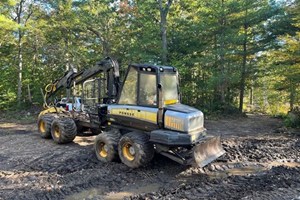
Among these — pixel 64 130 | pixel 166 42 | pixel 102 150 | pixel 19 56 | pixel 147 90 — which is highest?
pixel 166 42

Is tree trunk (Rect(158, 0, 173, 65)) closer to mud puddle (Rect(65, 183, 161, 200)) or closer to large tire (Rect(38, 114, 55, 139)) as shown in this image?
large tire (Rect(38, 114, 55, 139))

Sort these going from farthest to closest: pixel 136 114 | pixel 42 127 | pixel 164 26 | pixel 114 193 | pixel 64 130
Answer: pixel 164 26 < pixel 42 127 < pixel 64 130 < pixel 136 114 < pixel 114 193

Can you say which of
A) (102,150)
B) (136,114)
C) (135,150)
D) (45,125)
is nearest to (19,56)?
(45,125)

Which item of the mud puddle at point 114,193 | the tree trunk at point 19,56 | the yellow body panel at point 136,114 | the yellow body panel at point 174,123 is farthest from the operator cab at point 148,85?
the tree trunk at point 19,56

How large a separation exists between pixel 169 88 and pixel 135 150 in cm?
144

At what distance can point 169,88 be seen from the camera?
5988mm

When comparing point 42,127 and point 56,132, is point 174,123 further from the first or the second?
point 42,127

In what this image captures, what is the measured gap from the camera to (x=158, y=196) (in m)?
4.32

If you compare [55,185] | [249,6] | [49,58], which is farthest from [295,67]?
[49,58]

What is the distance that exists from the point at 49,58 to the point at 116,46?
374cm

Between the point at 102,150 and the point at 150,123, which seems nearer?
the point at 150,123

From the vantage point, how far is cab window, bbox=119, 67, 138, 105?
5912 mm

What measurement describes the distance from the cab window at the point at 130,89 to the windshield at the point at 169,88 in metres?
0.58

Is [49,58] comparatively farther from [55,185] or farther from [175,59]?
[55,185]
